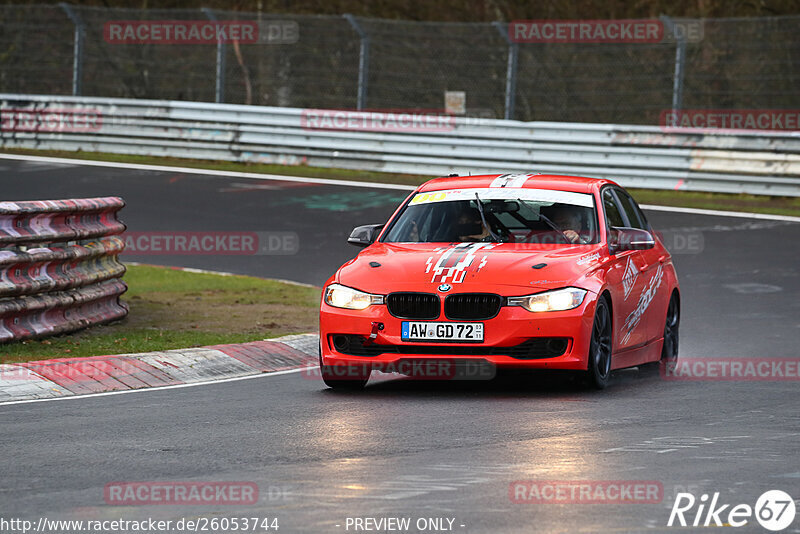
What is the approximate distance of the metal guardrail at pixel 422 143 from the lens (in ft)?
80.4

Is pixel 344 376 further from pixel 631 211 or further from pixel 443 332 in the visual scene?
pixel 631 211

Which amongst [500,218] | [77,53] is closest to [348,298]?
[500,218]

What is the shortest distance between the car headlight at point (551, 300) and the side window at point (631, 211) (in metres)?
2.24

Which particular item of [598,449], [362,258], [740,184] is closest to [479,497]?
[598,449]

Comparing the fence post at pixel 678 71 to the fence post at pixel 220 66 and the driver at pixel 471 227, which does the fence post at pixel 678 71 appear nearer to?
the fence post at pixel 220 66

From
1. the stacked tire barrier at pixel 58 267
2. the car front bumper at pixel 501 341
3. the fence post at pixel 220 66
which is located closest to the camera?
the car front bumper at pixel 501 341

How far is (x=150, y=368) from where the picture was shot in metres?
11.3

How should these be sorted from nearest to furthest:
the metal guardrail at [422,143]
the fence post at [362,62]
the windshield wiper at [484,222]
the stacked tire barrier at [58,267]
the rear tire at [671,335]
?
the windshield wiper at [484,222], the stacked tire barrier at [58,267], the rear tire at [671,335], the metal guardrail at [422,143], the fence post at [362,62]

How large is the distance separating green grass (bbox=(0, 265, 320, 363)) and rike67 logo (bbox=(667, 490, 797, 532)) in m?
6.14

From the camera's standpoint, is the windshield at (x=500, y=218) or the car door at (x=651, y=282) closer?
the windshield at (x=500, y=218)

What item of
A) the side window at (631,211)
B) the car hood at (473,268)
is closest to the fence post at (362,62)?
the side window at (631,211)

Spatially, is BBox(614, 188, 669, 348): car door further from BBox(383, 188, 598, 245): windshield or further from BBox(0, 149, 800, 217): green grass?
BBox(0, 149, 800, 217): green grass

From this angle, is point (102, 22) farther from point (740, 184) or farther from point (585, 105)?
point (740, 184)

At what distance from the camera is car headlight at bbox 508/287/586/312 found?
1018 cm
